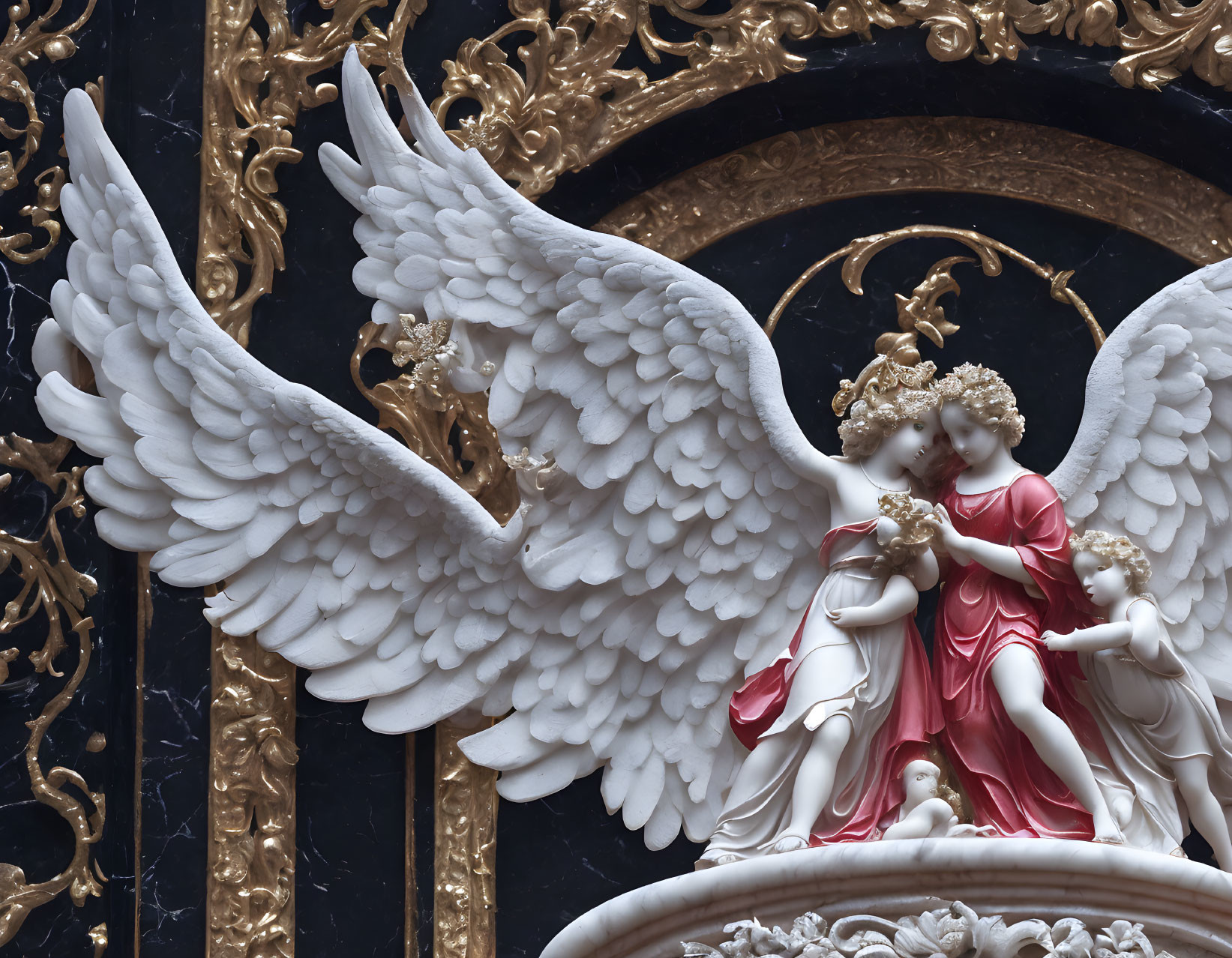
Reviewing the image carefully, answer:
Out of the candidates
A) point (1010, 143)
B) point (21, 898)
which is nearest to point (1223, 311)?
point (1010, 143)

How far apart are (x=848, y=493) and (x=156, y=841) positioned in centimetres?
231

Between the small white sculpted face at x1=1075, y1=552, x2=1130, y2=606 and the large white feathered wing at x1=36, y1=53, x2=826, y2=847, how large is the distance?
76cm

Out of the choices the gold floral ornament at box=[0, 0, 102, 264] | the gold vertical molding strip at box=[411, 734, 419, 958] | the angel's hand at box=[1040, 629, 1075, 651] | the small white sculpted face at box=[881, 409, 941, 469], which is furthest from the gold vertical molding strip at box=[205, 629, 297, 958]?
the angel's hand at box=[1040, 629, 1075, 651]

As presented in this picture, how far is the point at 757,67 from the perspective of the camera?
21.8 ft

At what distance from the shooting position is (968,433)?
19.2ft

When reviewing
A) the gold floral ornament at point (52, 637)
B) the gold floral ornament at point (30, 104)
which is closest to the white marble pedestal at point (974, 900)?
the gold floral ornament at point (52, 637)

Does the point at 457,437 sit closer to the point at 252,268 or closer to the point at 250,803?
the point at 252,268

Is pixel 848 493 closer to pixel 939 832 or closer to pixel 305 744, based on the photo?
pixel 939 832

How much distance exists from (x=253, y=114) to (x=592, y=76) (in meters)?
1.06

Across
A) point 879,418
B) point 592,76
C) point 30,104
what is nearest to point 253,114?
point 30,104

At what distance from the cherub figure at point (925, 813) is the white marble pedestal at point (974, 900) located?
5.0 inches

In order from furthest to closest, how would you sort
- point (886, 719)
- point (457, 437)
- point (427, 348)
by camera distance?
point (457, 437) → point (427, 348) → point (886, 719)

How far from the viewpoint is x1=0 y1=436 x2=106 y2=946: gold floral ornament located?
20.9ft

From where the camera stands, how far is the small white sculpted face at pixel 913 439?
5887mm
